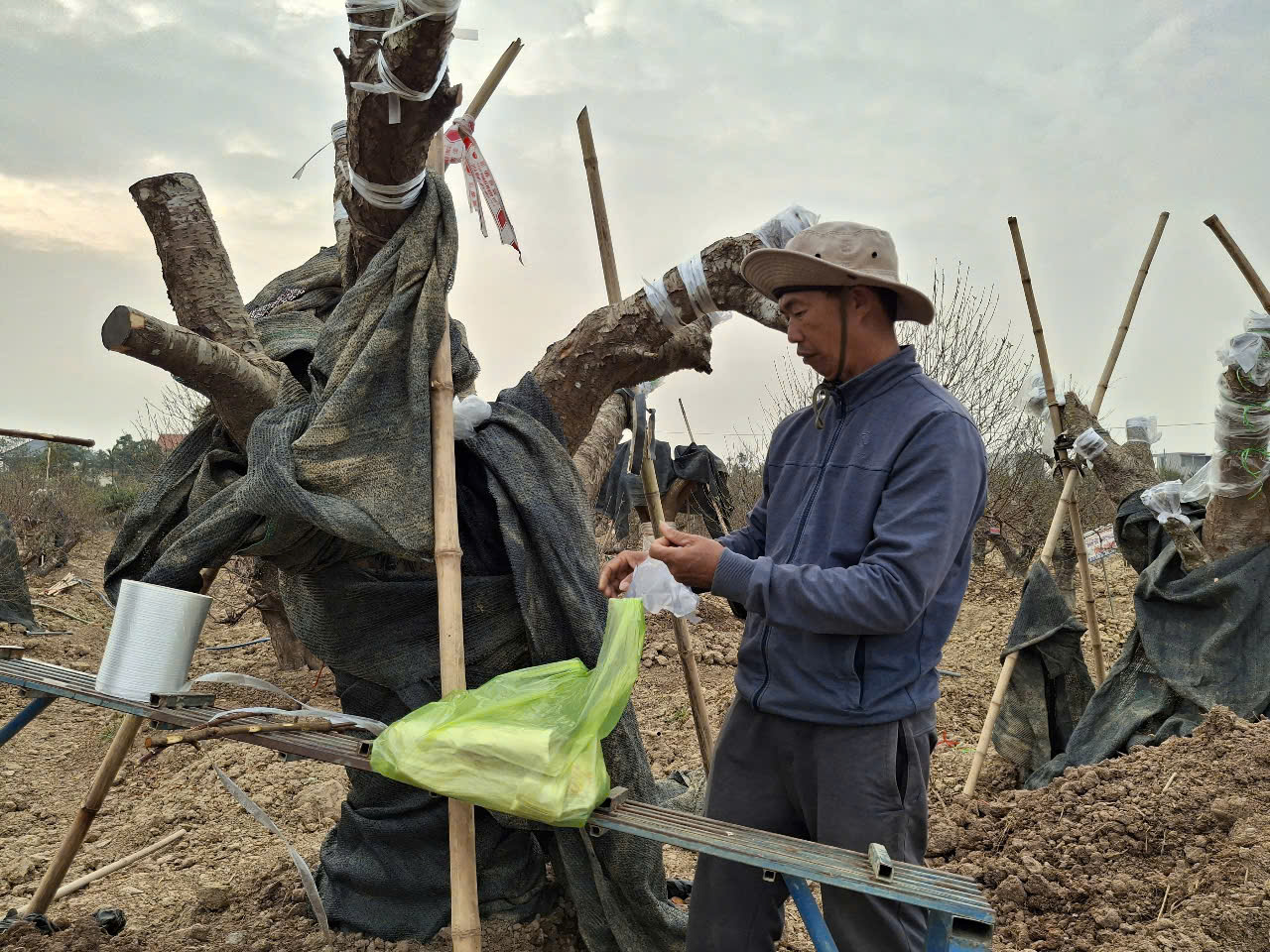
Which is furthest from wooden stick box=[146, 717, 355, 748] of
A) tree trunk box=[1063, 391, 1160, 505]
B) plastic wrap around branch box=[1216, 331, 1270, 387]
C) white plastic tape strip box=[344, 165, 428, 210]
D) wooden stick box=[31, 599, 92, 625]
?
→ wooden stick box=[31, 599, 92, 625]

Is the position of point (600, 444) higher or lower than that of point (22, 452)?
lower

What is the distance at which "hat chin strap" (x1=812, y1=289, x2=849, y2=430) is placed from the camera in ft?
6.77

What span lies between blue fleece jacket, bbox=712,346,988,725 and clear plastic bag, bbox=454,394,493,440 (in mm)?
1025

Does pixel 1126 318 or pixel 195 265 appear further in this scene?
pixel 1126 318

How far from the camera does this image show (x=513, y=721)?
78.5 inches

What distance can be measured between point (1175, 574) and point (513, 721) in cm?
475

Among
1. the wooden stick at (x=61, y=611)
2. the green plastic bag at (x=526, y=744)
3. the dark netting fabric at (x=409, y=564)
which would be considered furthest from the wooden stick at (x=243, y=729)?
the wooden stick at (x=61, y=611)

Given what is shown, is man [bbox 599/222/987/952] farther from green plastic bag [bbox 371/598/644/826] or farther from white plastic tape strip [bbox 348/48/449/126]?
white plastic tape strip [bbox 348/48/449/126]

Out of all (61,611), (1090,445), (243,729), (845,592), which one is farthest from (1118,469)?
(61,611)

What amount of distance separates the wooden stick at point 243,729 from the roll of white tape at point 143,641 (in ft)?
1.17

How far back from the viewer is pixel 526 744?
1.87 meters

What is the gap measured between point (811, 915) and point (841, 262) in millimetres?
1357

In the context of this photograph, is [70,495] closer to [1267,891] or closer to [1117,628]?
[1117,628]

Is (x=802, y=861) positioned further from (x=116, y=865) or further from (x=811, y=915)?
(x=116, y=865)
